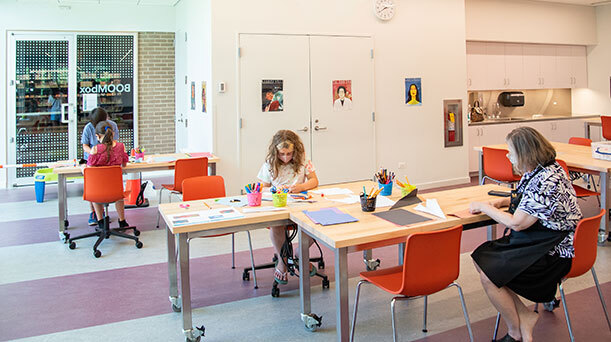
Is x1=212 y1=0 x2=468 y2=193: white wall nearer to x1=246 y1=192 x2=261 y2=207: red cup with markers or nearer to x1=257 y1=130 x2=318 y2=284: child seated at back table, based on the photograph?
x1=257 y1=130 x2=318 y2=284: child seated at back table

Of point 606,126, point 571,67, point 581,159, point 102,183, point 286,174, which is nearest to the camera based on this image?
point 286,174

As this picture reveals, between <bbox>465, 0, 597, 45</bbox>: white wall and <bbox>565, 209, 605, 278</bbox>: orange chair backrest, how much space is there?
6.67m

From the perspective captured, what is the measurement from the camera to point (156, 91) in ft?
31.3

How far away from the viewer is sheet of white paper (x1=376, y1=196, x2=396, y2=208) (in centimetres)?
358

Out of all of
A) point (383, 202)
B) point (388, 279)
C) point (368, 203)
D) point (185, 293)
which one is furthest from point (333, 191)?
point (185, 293)

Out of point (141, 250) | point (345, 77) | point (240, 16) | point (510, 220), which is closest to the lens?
point (510, 220)

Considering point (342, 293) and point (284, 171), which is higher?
point (284, 171)

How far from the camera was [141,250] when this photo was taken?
203 inches

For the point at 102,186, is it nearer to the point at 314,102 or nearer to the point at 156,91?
the point at 314,102

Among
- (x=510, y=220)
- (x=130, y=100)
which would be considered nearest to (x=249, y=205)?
(x=510, y=220)

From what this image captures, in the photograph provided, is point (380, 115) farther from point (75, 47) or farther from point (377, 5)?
point (75, 47)

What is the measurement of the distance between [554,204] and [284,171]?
2.09m

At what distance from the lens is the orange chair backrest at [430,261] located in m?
2.68

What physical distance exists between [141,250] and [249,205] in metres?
2.07
